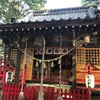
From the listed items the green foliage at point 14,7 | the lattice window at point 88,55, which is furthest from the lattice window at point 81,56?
the green foliage at point 14,7

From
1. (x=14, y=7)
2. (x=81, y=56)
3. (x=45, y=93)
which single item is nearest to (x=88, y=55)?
(x=81, y=56)

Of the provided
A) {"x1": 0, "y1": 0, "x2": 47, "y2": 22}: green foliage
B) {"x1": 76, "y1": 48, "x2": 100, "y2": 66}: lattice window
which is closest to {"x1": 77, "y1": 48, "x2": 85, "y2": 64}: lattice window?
{"x1": 76, "y1": 48, "x2": 100, "y2": 66}: lattice window

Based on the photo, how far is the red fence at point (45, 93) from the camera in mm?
7192

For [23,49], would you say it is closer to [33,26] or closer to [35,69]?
[33,26]

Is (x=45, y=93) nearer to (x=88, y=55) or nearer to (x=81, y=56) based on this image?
(x=81, y=56)

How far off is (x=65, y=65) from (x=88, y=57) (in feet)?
19.4

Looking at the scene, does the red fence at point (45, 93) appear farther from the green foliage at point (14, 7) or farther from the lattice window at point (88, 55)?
the green foliage at point (14, 7)

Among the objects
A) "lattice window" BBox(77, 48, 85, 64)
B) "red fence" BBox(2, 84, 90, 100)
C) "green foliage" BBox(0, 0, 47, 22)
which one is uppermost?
"green foliage" BBox(0, 0, 47, 22)

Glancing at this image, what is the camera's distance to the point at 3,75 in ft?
29.9

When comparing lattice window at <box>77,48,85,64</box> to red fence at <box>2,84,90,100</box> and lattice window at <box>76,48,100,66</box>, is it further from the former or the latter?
red fence at <box>2,84,90,100</box>

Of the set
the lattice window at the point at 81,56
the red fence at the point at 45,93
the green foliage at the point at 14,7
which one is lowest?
the red fence at the point at 45,93

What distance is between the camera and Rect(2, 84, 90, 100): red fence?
23.6 ft

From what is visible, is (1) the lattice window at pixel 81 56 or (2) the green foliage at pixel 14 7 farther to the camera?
(2) the green foliage at pixel 14 7

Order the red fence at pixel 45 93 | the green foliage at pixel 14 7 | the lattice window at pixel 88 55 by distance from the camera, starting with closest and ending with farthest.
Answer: the red fence at pixel 45 93
the lattice window at pixel 88 55
the green foliage at pixel 14 7
